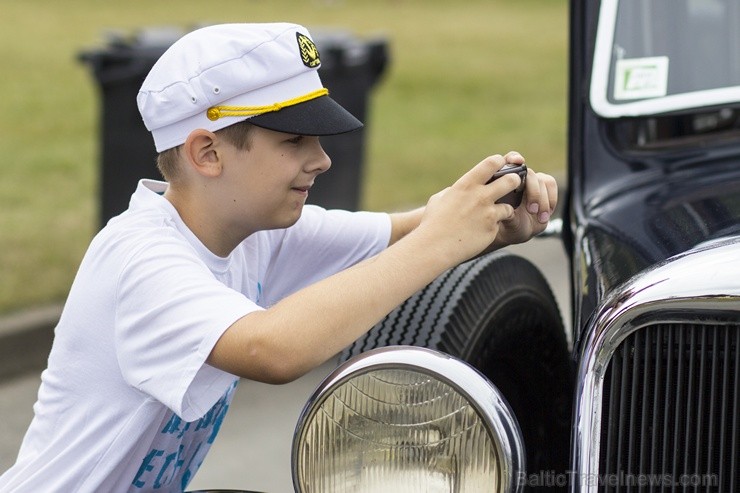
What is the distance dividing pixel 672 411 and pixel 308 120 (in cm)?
78

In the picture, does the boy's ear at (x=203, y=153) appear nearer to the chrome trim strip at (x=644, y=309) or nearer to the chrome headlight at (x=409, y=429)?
the chrome headlight at (x=409, y=429)

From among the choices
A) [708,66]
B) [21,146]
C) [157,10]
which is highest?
[157,10]

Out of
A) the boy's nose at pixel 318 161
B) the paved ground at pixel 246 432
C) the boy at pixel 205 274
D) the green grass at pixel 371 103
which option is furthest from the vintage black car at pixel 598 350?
the green grass at pixel 371 103

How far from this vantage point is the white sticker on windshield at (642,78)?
3.10 metres

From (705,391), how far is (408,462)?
0.48 metres

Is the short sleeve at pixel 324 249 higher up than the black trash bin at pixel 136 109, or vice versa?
the black trash bin at pixel 136 109

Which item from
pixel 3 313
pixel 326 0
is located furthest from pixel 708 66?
pixel 326 0

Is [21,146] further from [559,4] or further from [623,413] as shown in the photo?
[559,4]

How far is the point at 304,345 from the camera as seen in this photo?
78.2 inches

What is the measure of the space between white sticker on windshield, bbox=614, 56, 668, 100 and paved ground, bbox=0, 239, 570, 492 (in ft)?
3.38

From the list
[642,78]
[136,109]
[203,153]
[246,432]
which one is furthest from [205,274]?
[136,109]

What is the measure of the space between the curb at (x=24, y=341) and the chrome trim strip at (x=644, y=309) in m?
3.87

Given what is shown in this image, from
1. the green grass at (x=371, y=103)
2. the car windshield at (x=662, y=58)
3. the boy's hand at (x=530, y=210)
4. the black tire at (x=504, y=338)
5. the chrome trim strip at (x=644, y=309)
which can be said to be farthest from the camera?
the green grass at (x=371, y=103)

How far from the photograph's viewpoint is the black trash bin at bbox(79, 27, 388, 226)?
6.05 m
